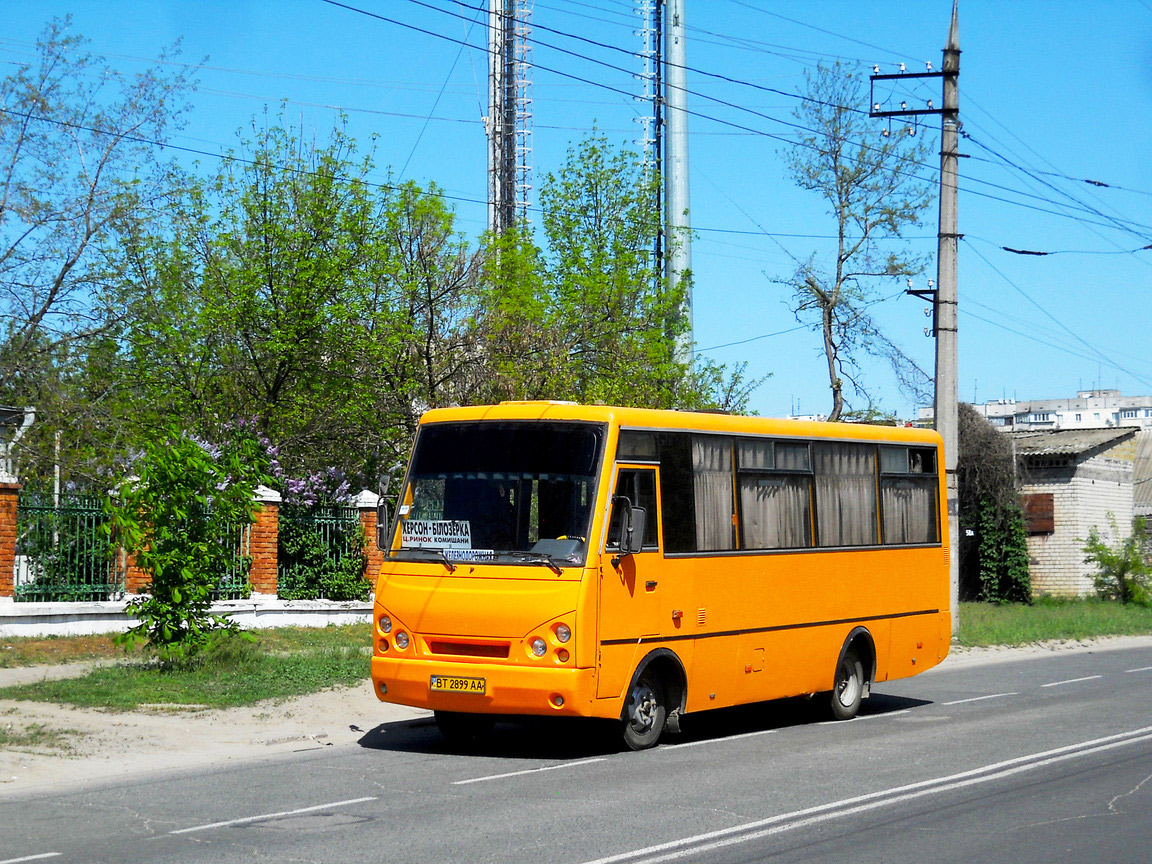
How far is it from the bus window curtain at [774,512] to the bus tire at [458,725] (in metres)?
3.13

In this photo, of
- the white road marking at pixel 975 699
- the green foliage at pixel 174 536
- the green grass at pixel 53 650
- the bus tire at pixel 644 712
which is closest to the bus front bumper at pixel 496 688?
the bus tire at pixel 644 712

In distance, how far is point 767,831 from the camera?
840 centimetres

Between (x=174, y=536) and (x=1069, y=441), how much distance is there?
3284 cm

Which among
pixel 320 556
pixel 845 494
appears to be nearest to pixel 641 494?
pixel 845 494

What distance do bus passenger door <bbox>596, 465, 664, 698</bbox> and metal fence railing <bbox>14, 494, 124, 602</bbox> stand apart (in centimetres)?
1006

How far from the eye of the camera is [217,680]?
52.1 ft

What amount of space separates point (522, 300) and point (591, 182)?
9.23 metres

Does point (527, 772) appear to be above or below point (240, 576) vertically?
below

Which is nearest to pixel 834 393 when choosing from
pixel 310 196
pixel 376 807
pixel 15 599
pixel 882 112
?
pixel 882 112

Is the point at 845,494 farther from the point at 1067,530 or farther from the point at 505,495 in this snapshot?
the point at 1067,530

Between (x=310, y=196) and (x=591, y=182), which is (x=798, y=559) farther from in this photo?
(x=591, y=182)

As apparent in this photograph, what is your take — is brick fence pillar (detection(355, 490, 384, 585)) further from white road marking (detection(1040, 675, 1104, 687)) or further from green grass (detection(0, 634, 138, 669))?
white road marking (detection(1040, 675, 1104, 687))

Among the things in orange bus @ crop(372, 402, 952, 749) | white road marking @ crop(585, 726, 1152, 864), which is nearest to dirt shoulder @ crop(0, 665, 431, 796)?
orange bus @ crop(372, 402, 952, 749)

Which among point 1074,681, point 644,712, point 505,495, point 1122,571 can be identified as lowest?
point 1074,681
